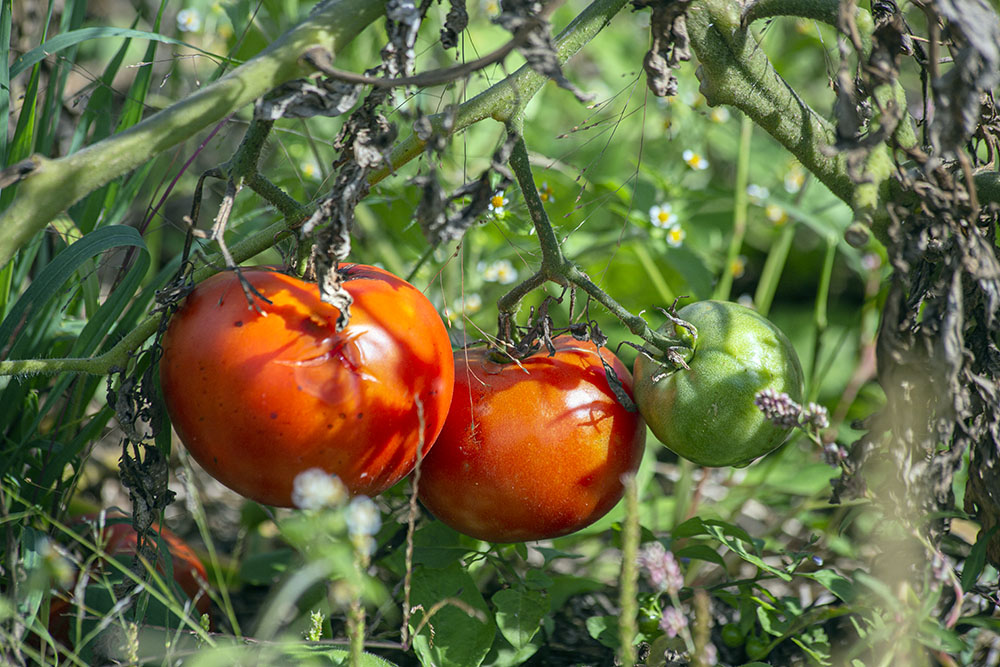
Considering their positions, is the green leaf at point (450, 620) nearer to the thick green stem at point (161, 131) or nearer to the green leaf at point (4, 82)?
the thick green stem at point (161, 131)

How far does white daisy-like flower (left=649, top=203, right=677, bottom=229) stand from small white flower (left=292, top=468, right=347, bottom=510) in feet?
3.66

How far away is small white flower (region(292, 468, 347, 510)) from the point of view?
852 mm

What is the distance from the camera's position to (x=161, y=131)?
95cm

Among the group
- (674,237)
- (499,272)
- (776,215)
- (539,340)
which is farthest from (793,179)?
(539,340)

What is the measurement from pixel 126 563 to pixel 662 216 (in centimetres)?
126

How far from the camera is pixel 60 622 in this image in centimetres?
130

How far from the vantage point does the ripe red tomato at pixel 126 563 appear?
4.11 ft

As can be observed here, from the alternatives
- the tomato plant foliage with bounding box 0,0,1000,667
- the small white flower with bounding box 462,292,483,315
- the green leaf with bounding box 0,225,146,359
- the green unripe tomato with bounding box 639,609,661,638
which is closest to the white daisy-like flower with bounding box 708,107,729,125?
the small white flower with bounding box 462,292,483,315

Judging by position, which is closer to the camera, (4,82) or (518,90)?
(518,90)

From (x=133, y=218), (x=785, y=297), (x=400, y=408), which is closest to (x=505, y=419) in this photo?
(x=400, y=408)

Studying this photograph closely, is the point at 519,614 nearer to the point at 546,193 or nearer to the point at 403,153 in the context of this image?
the point at 403,153

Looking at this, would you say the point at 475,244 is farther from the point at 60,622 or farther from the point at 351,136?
the point at 60,622

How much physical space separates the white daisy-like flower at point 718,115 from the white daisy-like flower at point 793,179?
23 cm

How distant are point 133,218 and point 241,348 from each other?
131cm
